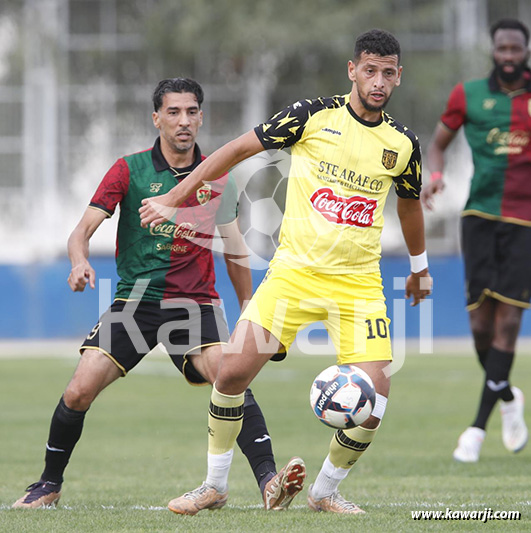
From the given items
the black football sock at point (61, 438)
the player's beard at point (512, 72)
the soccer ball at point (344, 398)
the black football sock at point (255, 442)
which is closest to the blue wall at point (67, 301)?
the player's beard at point (512, 72)

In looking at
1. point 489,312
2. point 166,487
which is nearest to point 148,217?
point 166,487

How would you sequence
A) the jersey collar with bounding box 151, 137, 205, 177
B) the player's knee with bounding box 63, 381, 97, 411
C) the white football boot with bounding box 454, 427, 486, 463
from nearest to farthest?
1. the player's knee with bounding box 63, 381, 97, 411
2. the jersey collar with bounding box 151, 137, 205, 177
3. the white football boot with bounding box 454, 427, 486, 463

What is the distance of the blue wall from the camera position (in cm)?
2288

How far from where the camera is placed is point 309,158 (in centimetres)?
573

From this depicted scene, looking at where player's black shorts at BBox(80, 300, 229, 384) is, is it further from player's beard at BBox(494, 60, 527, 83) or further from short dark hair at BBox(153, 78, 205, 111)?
player's beard at BBox(494, 60, 527, 83)

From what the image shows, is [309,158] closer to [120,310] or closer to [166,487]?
[120,310]

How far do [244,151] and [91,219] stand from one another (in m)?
1.02

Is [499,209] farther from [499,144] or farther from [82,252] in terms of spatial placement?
[82,252]

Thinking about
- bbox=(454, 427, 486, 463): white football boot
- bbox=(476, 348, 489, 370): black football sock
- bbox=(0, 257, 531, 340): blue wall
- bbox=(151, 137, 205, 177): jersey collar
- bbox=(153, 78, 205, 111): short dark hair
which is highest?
bbox=(153, 78, 205, 111): short dark hair

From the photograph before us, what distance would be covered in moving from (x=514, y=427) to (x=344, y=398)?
3422mm

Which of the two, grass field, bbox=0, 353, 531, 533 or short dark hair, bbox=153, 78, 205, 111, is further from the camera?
short dark hair, bbox=153, 78, 205, 111

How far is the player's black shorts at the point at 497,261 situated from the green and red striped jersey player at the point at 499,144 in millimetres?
102

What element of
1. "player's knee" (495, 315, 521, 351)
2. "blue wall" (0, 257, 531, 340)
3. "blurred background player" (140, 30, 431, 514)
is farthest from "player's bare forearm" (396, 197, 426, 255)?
"blue wall" (0, 257, 531, 340)

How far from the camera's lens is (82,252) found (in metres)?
5.85
